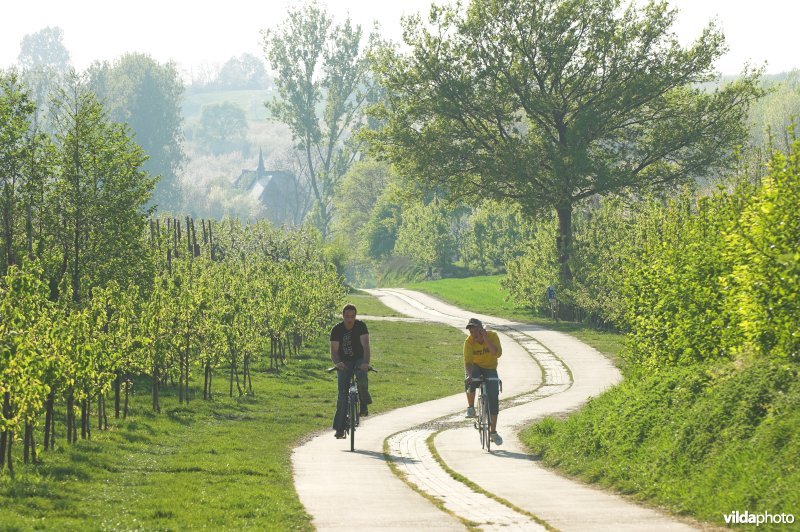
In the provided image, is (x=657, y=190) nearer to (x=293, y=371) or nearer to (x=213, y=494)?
(x=293, y=371)

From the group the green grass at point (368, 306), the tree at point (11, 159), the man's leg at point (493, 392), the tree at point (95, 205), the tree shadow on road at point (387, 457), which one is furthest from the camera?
the green grass at point (368, 306)

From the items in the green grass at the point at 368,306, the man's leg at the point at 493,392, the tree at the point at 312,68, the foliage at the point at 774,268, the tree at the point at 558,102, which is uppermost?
the tree at the point at 312,68

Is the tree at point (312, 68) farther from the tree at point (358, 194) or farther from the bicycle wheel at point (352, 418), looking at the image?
the bicycle wheel at point (352, 418)

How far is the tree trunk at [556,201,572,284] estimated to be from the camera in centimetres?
5725

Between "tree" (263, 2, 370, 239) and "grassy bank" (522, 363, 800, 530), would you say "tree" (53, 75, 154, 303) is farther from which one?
"tree" (263, 2, 370, 239)

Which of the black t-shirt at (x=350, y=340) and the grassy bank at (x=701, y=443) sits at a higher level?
the black t-shirt at (x=350, y=340)

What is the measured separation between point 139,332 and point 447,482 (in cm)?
1299

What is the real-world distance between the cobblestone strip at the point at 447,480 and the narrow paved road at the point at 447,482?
0.04ft

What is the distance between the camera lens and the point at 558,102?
5503 cm

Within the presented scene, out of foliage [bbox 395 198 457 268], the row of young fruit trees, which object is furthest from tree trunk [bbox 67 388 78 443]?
foliage [bbox 395 198 457 268]

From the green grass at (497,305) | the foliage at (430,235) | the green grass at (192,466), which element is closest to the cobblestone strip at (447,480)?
the green grass at (192,466)

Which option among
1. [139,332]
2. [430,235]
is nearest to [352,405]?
[139,332]

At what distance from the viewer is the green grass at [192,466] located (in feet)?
39.7

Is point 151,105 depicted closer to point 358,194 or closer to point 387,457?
point 358,194
